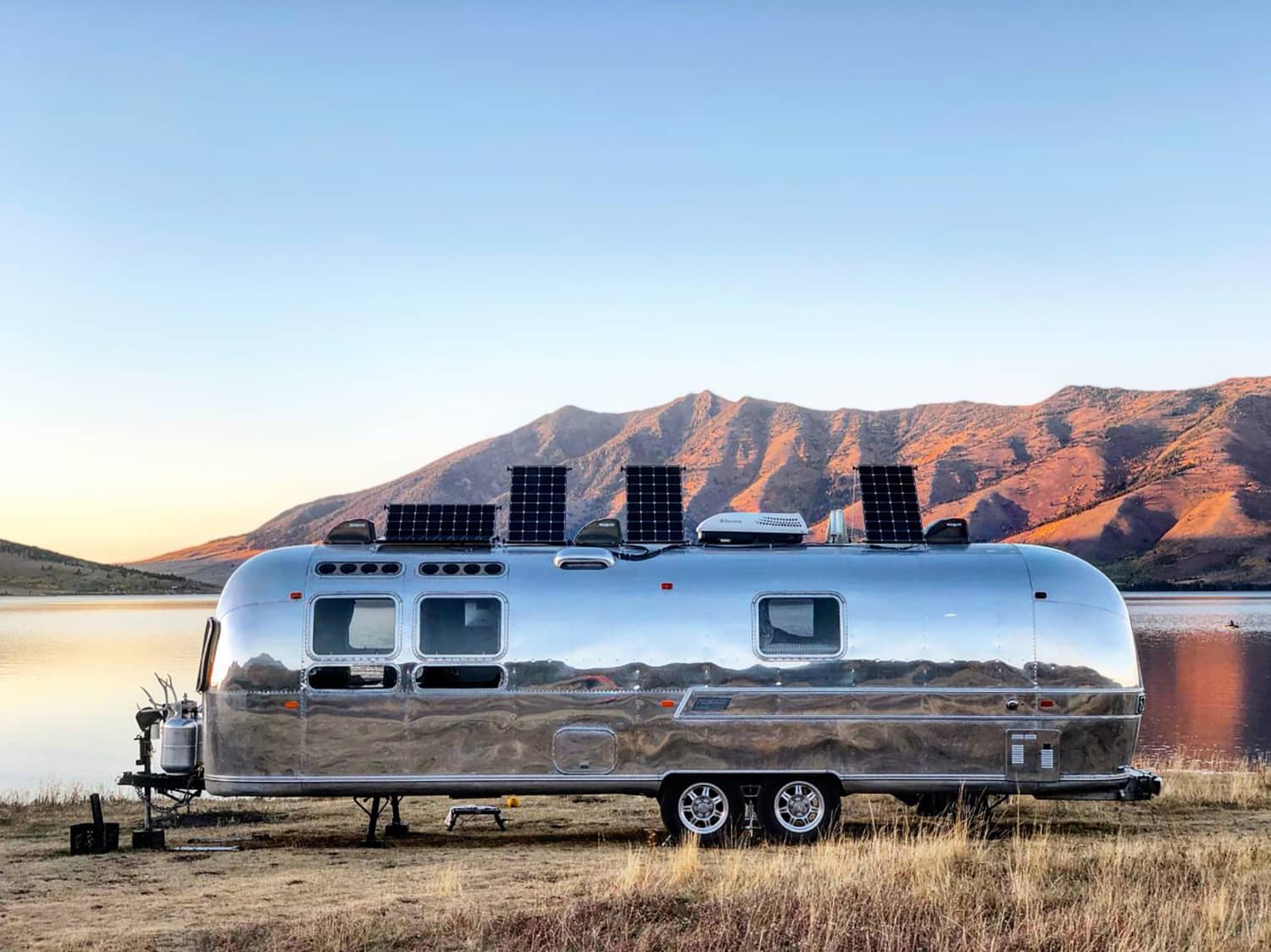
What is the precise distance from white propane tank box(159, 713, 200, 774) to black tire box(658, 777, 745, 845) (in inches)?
193

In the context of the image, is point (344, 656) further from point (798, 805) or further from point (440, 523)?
point (798, 805)

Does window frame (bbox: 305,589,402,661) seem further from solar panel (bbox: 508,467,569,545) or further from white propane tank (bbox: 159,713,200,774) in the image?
white propane tank (bbox: 159,713,200,774)

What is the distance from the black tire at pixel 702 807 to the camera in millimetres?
13680

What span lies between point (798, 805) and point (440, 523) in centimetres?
479

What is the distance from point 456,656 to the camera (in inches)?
527

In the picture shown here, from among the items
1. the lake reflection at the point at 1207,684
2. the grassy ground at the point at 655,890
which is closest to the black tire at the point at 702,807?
the grassy ground at the point at 655,890

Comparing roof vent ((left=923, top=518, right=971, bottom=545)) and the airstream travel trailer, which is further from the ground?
roof vent ((left=923, top=518, right=971, bottom=545))

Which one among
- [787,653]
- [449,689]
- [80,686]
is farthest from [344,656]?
[80,686]

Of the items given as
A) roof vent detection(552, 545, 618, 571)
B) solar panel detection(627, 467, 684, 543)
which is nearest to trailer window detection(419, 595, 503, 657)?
roof vent detection(552, 545, 618, 571)

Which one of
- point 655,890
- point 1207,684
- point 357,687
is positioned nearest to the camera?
point 655,890

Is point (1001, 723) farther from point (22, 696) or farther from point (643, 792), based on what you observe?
point (22, 696)

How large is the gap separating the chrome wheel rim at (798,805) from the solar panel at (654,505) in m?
2.87

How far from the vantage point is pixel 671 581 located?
13.6m

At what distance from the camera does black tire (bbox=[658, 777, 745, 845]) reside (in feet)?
→ 44.9
